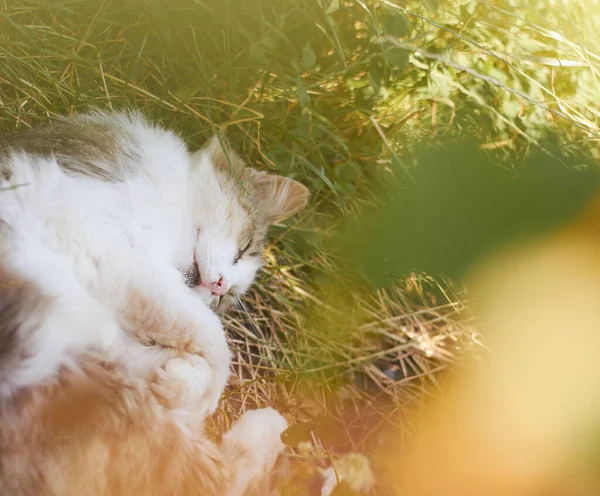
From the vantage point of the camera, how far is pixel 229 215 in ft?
4.80

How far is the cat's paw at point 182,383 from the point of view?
3.80 ft

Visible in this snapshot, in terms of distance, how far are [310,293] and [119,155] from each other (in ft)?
2.05

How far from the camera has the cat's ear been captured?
59.1 inches

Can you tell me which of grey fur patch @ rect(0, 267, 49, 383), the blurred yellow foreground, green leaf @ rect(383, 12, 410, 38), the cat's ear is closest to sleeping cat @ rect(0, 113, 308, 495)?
grey fur patch @ rect(0, 267, 49, 383)

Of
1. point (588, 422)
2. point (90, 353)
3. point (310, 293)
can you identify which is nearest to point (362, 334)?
point (310, 293)

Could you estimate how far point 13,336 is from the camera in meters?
1.07

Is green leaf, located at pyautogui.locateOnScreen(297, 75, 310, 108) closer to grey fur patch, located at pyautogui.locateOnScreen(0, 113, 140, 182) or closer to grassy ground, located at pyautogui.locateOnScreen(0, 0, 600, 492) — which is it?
grassy ground, located at pyautogui.locateOnScreen(0, 0, 600, 492)

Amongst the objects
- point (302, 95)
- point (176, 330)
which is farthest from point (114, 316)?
point (302, 95)

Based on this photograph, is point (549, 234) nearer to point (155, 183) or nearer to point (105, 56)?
point (155, 183)

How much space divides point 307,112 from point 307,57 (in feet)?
0.47

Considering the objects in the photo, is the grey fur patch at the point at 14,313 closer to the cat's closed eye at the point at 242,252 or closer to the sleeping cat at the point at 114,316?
the sleeping cat at the point at 114,316

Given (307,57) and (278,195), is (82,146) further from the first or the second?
(307,57)

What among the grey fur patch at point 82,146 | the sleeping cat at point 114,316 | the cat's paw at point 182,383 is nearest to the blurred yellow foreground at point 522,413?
the sleeping cat at point 114,316

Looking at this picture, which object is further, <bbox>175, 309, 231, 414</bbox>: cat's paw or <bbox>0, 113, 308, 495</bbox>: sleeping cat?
<bbox>175, 309, 231, 414</bbox>: cat's paw
